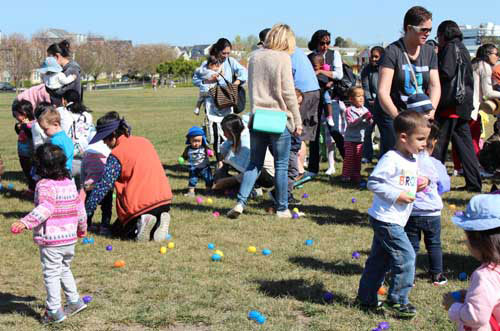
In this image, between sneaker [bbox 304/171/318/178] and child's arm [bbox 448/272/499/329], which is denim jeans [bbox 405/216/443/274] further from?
sneaker [bbox 304/171/318/178]

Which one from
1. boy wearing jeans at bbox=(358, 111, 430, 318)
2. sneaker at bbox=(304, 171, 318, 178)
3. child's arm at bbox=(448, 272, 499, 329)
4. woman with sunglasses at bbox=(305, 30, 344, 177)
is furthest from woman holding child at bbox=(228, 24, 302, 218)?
child's arm at bbox=(448, 272, 499, 329)

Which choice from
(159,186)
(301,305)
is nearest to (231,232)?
(159,186)

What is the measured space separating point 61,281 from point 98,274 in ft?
3.36

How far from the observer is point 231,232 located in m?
7.41

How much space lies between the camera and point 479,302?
9.94ft

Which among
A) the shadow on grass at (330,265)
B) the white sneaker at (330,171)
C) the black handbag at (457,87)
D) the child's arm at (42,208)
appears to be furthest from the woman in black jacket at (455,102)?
the child's arm at (42,208)

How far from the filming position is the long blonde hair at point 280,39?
7.64m

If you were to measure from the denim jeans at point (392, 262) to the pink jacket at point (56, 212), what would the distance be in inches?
86.8

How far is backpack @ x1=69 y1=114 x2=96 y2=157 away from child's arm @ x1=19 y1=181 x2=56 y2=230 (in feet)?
14.3

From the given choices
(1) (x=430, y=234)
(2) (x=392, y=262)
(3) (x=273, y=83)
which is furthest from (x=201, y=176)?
(2) (x=392, y=262)

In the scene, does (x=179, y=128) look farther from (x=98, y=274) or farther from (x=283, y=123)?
(x=98, y=274)

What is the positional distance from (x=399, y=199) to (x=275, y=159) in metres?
3.35

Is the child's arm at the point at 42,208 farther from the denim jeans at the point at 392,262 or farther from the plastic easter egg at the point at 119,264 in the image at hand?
the denim jeans at the point at 392,262

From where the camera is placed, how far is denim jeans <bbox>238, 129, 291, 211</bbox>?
7770 mm
